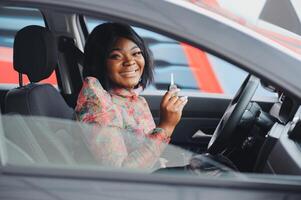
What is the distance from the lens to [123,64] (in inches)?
81.5

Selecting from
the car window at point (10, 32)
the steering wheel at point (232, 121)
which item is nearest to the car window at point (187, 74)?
the car window at point (10, 32)

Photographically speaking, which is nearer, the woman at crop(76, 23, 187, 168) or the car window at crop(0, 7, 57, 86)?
the woman at crop(76, 23, 187, 168)

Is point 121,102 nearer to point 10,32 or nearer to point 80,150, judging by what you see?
point 80,150

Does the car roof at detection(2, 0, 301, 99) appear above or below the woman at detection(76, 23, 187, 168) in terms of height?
above

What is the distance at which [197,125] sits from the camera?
3.09m

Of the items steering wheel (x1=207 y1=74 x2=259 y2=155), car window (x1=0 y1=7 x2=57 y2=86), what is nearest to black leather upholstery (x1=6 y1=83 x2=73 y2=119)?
car window (x1=0 y1=7 x2=57 y2=86)

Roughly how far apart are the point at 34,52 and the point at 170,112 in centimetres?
57

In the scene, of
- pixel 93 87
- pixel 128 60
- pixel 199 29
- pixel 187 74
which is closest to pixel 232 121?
pixel 128 60

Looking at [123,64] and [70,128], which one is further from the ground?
[123,64]

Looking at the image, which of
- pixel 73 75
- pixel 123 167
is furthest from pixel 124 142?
pixel 73 75

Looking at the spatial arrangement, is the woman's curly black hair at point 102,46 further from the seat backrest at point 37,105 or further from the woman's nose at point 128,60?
the seat backrest at point 37,105

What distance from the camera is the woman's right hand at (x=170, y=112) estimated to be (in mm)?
1943

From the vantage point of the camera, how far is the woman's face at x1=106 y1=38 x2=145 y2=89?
81.4 inches

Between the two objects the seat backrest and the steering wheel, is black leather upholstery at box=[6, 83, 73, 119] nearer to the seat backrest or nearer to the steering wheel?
the seat backrest
